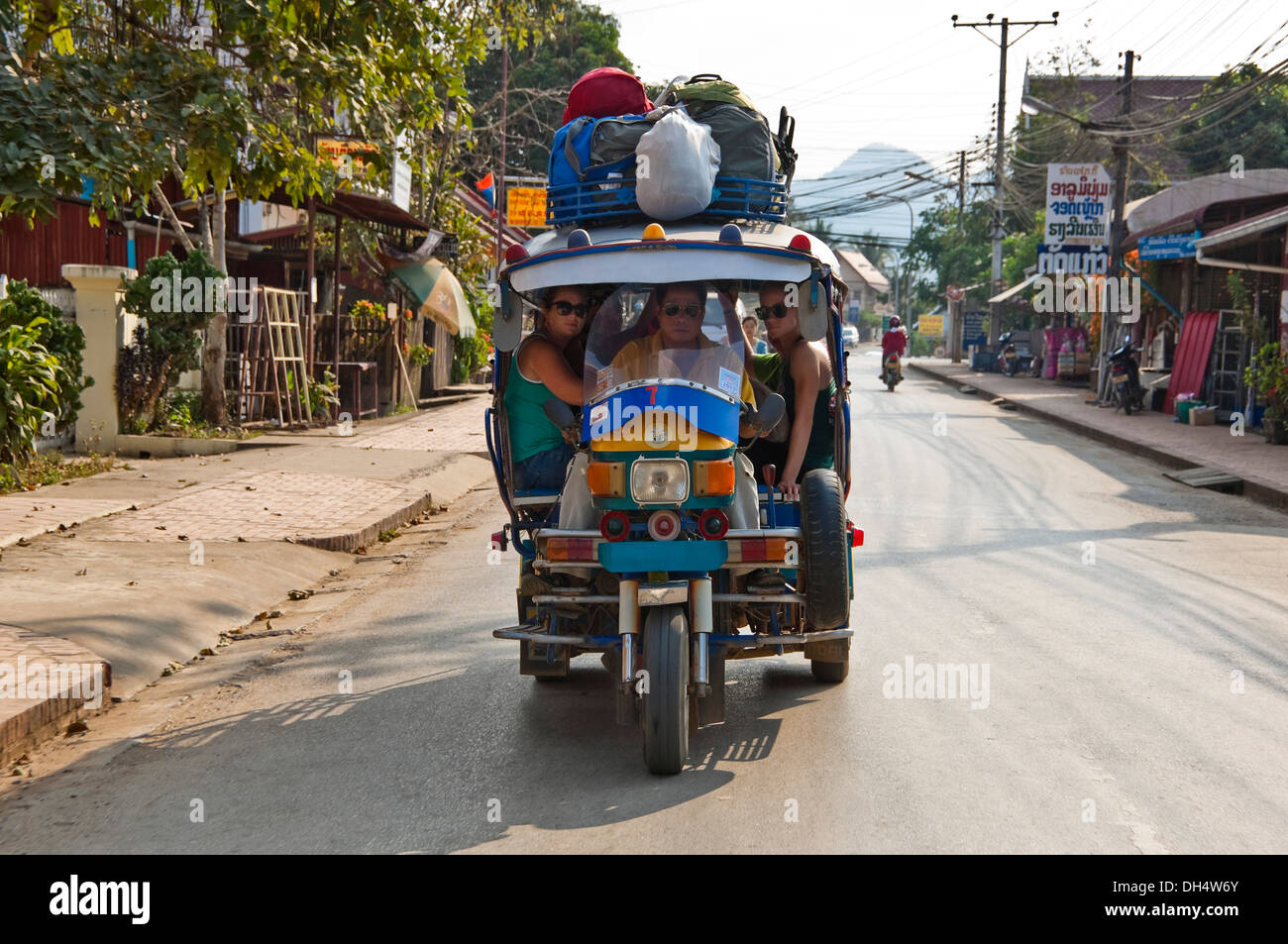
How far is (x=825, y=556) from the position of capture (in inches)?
211

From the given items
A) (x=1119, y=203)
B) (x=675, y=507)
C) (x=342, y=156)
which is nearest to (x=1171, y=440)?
(x=1119, y=203)

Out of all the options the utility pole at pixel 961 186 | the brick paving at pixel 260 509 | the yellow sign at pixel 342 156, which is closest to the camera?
the brick paving at pixel 260 509

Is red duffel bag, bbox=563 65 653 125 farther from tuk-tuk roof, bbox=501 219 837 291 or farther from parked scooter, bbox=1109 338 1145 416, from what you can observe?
parked scooter, bbox=1109 338 1145 416

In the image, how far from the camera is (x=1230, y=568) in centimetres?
991

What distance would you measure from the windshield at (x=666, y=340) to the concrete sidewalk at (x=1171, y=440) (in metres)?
10.5

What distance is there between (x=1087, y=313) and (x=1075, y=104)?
26.4 m

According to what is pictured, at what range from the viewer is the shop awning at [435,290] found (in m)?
23.1

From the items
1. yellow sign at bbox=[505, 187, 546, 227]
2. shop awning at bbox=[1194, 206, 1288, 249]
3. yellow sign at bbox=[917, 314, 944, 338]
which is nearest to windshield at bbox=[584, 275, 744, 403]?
shop awning at bbox=[1194, 206, 1288, 249]

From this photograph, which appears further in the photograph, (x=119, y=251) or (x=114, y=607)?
(x=119, y=251)

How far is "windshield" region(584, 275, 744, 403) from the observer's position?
5.38 m

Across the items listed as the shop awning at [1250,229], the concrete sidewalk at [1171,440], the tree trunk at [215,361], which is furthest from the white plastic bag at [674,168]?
the shop awning at [1250,229]

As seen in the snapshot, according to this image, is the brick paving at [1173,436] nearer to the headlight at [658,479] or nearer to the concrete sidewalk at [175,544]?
the concrete sidewalk at [175,544]

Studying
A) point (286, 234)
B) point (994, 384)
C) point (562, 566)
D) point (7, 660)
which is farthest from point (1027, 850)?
point (994, 384)

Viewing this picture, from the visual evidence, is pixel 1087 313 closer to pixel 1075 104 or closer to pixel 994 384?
pixel 994 384
